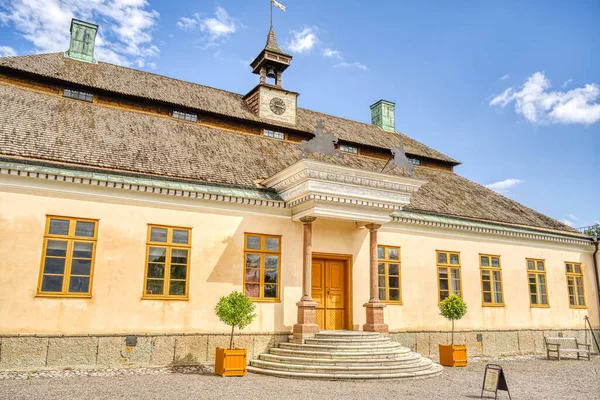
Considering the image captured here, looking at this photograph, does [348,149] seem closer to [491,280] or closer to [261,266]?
[491,280]

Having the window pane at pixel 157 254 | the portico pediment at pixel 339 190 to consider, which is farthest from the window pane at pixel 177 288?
the portico pediment at pixel 339 190

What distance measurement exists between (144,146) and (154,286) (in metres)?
4.28

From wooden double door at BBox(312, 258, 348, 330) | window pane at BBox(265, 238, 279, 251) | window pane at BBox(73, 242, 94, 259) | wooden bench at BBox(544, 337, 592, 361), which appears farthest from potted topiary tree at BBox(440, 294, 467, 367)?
window pane at BBox(73, 242, 94, 259)

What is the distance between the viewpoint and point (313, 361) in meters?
12.0

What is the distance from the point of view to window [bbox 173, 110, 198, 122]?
1749 centimetres

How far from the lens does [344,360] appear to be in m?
12.1

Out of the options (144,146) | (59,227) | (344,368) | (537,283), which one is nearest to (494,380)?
(344,368)

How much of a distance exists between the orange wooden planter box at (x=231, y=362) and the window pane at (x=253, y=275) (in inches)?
102

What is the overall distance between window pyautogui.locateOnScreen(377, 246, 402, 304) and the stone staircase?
7.79 feet

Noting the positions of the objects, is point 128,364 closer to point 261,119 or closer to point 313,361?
point 313,361

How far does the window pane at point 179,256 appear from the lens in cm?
1303

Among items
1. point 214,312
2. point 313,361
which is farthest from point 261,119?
point 313,361

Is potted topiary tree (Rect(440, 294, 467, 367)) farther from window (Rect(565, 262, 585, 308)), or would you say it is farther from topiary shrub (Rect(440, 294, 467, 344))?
window (Rect(565, 262, 585, 308))

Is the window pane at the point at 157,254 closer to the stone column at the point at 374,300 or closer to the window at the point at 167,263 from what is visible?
the window at the point at 167,263
